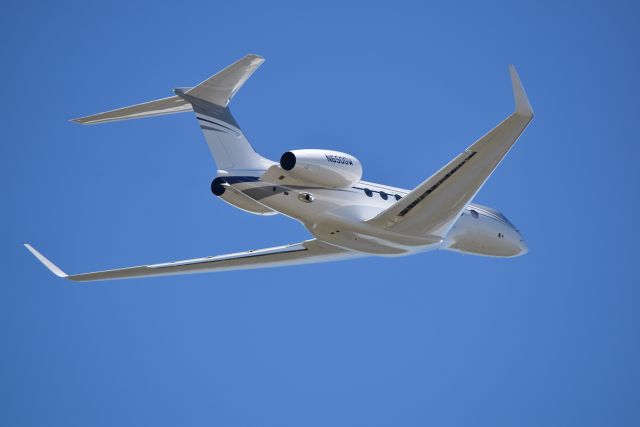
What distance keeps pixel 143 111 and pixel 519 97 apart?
8648mm

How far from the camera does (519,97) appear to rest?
20.0 meters

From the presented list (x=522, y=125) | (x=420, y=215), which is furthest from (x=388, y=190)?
(x=522, y=125)

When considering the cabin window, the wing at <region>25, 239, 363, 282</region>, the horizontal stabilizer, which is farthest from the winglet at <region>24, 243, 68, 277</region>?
the cabin window

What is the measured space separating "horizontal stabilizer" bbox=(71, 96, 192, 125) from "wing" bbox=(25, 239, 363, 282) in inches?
161

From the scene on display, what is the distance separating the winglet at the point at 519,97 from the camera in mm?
19625

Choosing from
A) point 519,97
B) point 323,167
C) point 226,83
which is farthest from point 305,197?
point 519,97

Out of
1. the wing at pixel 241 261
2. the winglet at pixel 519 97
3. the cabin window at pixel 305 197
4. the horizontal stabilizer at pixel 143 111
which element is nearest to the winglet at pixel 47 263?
the wing at pixel 241 261

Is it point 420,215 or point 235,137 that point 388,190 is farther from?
point 235,137

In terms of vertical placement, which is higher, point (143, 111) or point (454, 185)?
point (143, 111)

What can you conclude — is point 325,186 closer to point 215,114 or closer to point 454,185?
point 454,185

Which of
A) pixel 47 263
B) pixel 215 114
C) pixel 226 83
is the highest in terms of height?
pixel 226 83

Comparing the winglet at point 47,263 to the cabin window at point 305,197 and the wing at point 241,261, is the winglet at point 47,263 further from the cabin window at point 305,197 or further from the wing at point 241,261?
the cabin window at point 305,197

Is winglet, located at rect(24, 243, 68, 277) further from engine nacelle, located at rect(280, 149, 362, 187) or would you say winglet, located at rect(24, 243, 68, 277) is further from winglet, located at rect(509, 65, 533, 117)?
winglet, located at rect(509, 65, 533, 117)

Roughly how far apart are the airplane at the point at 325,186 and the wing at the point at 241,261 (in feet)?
0.14
